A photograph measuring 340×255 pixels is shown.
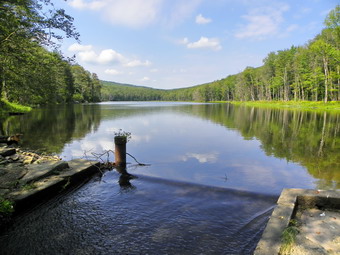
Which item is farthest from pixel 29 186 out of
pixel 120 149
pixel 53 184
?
pixel 120 149

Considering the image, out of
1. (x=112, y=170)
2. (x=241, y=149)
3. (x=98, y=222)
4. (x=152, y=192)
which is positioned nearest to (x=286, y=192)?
(x=152, y=192)

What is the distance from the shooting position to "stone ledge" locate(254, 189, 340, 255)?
3.78m

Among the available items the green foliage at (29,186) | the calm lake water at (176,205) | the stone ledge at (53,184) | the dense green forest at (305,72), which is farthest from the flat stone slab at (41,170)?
the dense green forest at (305,72)

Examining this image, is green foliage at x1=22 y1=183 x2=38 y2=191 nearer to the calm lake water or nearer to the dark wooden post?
the calm lake water

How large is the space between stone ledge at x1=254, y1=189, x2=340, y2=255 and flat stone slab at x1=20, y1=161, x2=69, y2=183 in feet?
21.0

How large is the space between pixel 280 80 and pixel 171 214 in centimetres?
8736

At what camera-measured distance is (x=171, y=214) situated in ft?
19.2

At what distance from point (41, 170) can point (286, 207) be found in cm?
720

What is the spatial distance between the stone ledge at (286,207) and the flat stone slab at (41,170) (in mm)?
6395

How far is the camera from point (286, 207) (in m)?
4.98

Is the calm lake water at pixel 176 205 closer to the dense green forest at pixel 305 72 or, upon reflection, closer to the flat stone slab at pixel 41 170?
the flat stone slab at pixel 41 170

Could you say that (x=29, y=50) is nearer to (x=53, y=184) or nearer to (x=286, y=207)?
(x=53, y=184)

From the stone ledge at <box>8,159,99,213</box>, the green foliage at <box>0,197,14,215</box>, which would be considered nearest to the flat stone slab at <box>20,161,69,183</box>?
the stone ledge at <box>8,159,99,213</box>

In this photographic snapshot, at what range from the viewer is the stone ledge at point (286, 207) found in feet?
12.4
